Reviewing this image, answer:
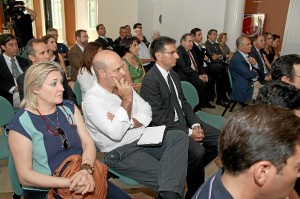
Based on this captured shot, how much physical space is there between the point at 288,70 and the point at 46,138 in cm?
184

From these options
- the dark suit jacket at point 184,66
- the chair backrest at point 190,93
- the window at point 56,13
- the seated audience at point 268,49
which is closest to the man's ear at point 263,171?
the chair backrest at point 190,93

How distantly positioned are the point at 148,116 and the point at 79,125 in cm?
60

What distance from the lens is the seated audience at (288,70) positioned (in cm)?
216

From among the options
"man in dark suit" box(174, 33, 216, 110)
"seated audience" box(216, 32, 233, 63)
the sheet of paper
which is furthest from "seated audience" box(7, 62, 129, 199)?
"seated audience" box(216, 32, 233, 63)

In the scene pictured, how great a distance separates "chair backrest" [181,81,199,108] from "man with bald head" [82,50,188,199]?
3.21ft

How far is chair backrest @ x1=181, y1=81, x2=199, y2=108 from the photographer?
10.0 feet

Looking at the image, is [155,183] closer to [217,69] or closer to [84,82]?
[84,82]

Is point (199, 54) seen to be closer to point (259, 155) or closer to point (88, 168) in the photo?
point (88, 168)

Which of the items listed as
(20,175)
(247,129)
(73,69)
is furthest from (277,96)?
(73,69)

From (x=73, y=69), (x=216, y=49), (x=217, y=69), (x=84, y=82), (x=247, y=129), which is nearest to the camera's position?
(x=247, y=129)

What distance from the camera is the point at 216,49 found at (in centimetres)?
628

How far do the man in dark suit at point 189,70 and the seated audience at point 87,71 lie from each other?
180cm

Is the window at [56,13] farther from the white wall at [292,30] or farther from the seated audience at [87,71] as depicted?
the seated audience at [87,71]

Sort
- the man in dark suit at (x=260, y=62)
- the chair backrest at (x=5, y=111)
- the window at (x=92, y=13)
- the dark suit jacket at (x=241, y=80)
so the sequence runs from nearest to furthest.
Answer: the chair backrest at (x=5, y=111), the dark suit jacket at (x=241, y=80), the man in dark suit at (x=260, y=62), the window at (x=92, y=13)
